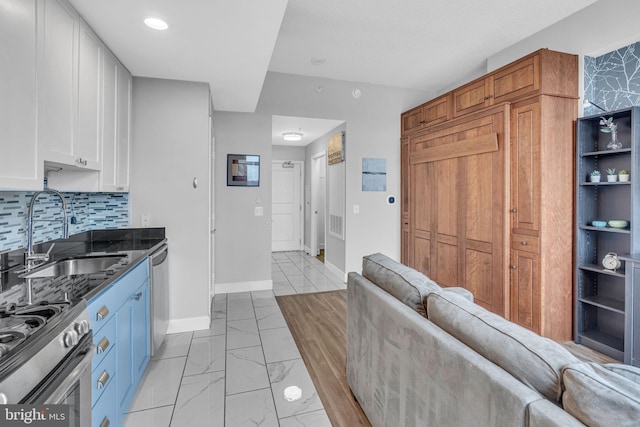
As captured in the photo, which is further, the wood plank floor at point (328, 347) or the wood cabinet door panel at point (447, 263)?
the wood cabinet door panel at point (447, 263)

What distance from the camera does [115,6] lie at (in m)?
1.87

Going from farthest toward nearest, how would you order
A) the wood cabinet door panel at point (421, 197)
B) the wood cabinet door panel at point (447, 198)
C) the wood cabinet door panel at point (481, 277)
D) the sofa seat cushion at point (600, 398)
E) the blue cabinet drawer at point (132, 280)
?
the wood cabinet door panel at point (421, 197), the wood cabinet door panel at point (447, 198), the wood cabinet door panel at point (481, 277), the blue cabinet drawer at point (132, 280), the sofa seat cushion at point (600, 398)

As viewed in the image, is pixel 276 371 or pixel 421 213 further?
pixel 421 213

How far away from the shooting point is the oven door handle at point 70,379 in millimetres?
962

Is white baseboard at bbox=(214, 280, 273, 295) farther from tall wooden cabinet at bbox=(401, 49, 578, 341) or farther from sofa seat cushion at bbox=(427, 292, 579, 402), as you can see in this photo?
sofa seat cushion at bbox=(427, 292, 579, 402)

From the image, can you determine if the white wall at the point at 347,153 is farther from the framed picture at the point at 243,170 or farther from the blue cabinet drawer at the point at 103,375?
the blue cabinet drawer at the point at 103,375

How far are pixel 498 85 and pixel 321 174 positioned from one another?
409cm

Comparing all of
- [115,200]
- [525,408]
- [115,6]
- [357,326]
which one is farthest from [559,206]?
[115,200]

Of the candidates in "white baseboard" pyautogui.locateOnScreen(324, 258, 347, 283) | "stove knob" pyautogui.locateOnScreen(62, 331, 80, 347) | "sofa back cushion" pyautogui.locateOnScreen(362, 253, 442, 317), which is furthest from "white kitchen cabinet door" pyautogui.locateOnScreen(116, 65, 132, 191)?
"white baseboard" pyautogui.locateOnScreen(324, 258, 347, 283)

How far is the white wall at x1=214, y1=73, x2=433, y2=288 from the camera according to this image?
14.1 feet

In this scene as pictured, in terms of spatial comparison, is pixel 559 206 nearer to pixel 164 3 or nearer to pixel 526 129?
pixel 526 129

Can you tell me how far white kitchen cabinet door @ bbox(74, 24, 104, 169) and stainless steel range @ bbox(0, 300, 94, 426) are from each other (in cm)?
118

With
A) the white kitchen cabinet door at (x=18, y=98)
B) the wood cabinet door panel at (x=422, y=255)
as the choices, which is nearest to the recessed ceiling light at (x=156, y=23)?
the white kitchen cabinet door at (x=18, y=98)

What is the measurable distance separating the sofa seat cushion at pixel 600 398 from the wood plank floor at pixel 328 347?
130 centimetres
